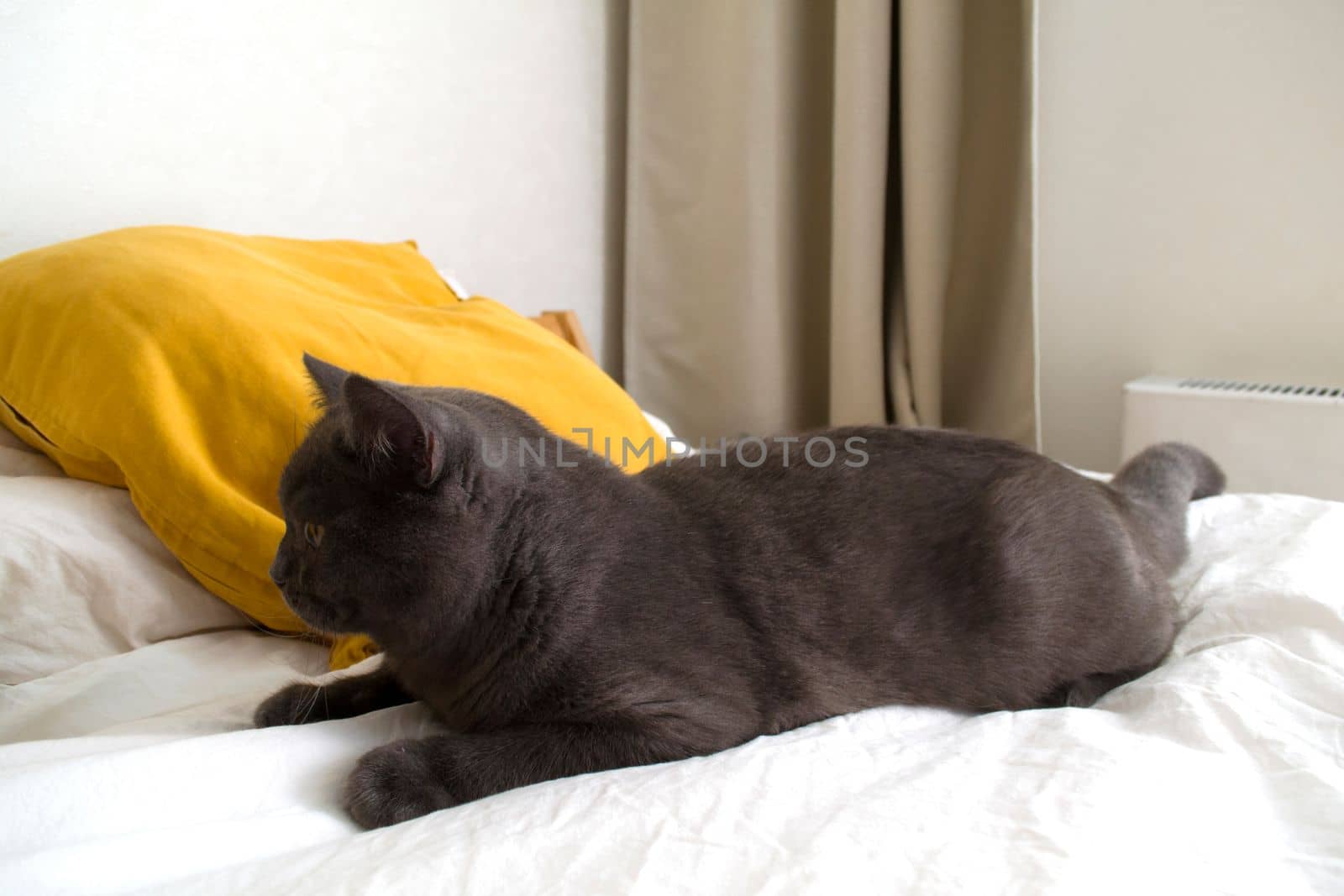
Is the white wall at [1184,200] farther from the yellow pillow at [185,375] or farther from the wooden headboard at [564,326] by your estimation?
the yellow pillow at [185,375]

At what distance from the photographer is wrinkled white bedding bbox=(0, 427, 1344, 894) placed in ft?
2.09

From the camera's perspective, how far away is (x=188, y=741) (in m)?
0.78

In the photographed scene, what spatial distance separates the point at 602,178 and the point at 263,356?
5.39ft

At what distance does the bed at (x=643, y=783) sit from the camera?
0.64 metres

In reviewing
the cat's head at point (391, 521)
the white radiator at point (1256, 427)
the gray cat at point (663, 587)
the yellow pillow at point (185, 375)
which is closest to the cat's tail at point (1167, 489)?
the gray cat at point (663, 587)

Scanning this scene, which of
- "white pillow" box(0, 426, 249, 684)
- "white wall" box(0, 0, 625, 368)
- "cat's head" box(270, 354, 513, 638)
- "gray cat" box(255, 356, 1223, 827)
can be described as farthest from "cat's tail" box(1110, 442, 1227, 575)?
"white wall" box(0, 0, 625, 368)

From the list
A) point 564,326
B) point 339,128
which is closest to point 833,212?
point 564,326

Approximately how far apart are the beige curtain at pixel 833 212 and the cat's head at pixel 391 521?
177 centimetres

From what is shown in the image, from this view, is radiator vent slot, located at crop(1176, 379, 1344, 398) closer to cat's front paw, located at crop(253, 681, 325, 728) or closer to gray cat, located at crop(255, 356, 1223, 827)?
gray cat, located at crop(255, 356, 1223, 827)

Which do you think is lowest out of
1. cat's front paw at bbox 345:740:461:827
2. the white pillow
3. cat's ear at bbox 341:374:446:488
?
cat's front paw at bbox 345:740:461:827

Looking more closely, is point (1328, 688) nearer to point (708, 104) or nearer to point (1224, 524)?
point (1224, 524)

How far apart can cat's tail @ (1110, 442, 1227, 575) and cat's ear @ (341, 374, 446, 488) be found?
2.83 ft

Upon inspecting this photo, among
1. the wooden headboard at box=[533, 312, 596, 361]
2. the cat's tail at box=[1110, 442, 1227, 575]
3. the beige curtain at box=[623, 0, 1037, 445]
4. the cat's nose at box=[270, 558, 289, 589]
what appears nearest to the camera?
the cat's nose at box=[270, 558, 289, 589]

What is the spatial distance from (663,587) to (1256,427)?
1688 mm
